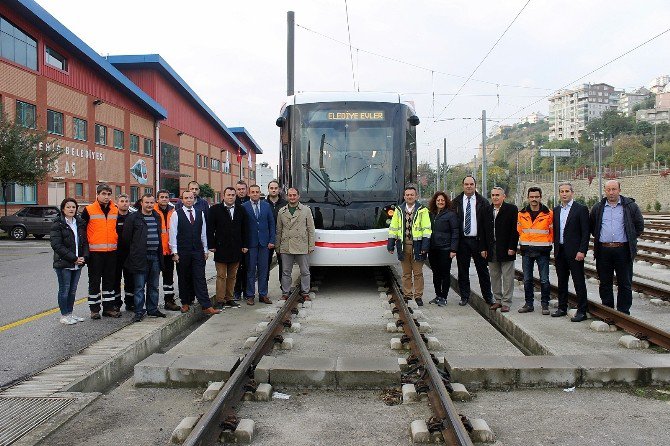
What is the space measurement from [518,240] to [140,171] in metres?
40.2

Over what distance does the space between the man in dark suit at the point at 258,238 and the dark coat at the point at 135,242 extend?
1.90 metres

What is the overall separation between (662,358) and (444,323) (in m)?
3.11

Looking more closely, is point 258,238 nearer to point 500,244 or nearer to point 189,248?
point 189,248

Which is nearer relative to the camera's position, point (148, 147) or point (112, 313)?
point (112, 313)

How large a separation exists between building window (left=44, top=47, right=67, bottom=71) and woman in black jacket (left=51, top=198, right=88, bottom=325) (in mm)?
28078

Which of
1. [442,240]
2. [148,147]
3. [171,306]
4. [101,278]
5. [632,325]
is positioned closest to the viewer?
[632,325]

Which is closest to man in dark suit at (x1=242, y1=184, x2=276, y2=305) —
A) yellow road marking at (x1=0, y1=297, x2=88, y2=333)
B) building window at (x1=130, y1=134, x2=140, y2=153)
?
yellow road marking at (x1=0, y1=297, x2=88, y2=333)

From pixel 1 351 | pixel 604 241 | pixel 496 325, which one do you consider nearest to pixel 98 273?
pixel 1 351

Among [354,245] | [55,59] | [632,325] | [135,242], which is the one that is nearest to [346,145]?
[354,245]

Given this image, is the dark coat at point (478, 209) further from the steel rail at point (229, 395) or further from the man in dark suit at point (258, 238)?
the steel rail at point (229, 395)

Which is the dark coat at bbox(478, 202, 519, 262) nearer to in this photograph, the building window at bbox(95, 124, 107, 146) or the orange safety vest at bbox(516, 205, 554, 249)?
the orange safety vest at bbox(516, 205, 554, 249)

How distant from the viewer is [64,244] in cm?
782

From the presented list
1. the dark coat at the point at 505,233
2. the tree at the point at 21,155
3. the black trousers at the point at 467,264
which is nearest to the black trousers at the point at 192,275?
the black trousers at the point at 467,264

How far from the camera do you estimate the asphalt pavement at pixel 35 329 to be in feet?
20.4
